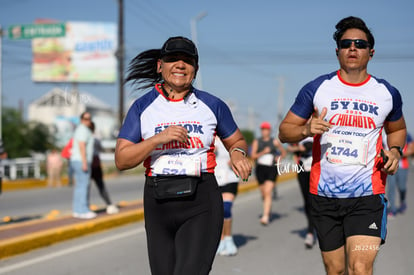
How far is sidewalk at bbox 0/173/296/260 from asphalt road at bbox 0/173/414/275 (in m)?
0.11

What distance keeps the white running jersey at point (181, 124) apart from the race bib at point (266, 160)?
704 centimetres

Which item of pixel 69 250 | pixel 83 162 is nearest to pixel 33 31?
pixel 83 162

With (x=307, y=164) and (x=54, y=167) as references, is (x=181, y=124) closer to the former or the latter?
(x=307, y=164)

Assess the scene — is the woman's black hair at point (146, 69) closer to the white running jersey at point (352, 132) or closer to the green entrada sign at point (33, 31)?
the white running jersey at point (352, 132)

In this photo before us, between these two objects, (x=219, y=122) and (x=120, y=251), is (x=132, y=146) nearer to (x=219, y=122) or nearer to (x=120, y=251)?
(x=219, y=122)

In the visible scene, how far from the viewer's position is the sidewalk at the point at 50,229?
7.13 meters

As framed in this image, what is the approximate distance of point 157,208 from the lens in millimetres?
3336

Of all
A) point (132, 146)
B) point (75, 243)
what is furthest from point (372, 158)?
point (75, 243)

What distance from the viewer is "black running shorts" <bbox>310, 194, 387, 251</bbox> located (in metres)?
3.67

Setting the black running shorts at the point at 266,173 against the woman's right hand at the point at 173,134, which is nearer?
Result: the woman's right hand at the point at 173,134

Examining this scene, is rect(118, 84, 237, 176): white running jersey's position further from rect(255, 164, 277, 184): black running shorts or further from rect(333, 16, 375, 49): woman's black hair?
rect(255, 164, 277, 184): black running shorts

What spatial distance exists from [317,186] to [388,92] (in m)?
0.79

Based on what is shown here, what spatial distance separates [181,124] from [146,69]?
2.51 feet

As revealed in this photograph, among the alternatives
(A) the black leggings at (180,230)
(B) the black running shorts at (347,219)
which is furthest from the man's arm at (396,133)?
(A) the black leggings at (180,230)
